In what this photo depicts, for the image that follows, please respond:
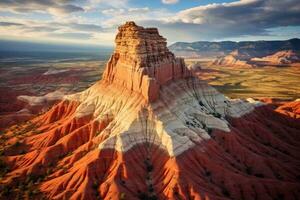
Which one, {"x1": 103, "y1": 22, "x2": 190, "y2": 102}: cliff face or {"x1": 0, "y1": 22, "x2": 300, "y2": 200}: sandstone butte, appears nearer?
{"x1": 0, "y1": 22, "x2": 300, "y2": 200}: sandstone butte

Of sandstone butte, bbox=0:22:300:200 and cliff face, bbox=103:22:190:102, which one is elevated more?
cliff face, bbox=103:22:190:102

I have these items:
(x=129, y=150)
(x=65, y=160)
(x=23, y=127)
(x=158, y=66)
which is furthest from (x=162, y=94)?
(x=23, y=127)

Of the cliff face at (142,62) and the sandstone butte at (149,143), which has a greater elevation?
the cliff face at (142,62)

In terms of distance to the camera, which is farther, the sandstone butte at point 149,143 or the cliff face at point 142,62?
the cliff face at point 142,62
